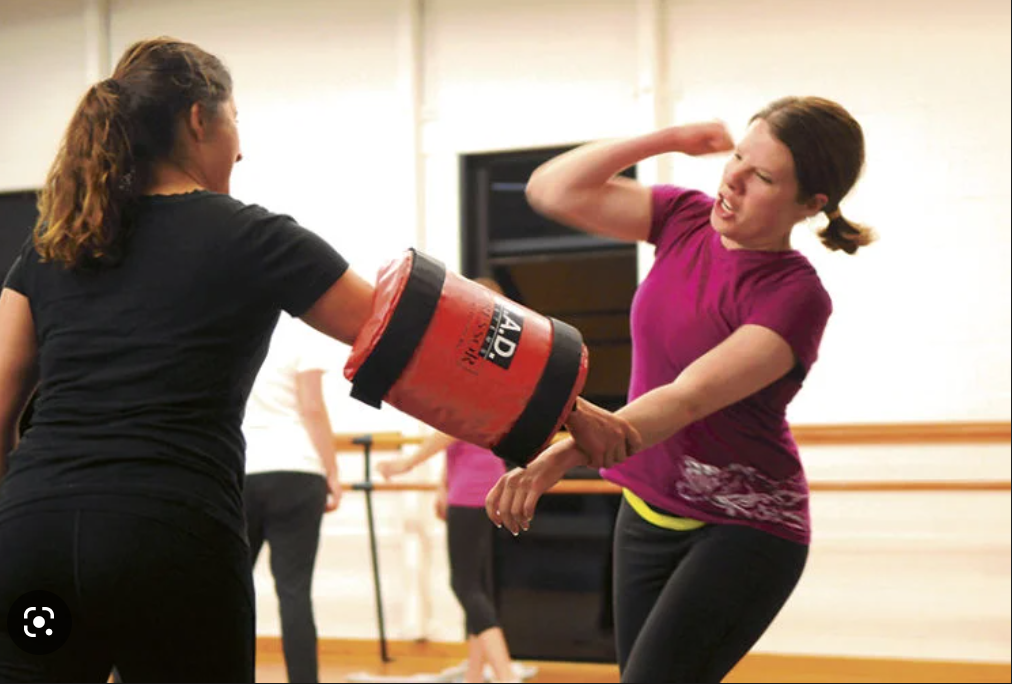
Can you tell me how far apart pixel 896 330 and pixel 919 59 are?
1083mm

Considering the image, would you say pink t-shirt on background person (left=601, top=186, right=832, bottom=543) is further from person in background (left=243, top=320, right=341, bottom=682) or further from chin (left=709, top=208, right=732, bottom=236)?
person in background (left=243, top=320, right=341, bottom=682)

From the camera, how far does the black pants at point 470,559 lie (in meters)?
4.17

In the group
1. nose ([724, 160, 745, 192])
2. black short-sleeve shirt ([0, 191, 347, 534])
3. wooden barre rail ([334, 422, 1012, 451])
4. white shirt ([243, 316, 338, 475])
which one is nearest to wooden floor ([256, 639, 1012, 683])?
wooden barre rail ([334, 422, 1012, 451])

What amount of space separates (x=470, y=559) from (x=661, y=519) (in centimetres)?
227

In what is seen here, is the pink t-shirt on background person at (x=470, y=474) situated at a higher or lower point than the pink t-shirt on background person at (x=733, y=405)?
lower

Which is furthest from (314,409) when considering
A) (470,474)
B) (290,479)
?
(470,474)

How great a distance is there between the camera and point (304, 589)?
3697 mm

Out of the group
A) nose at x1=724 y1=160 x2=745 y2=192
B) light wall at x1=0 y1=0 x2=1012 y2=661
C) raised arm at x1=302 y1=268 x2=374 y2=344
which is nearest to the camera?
raised arm at x1=302 y1=268 x2=374 y2=344

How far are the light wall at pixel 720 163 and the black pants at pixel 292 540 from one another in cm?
182

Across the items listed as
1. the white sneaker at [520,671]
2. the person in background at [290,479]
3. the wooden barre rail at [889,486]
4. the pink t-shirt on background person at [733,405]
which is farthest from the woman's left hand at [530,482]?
the white sneaker at [520,671]

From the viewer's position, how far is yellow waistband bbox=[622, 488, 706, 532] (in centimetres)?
200

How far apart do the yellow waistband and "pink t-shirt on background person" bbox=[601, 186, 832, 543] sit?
0.02 metres

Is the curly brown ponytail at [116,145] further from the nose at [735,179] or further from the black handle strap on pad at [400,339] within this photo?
the nose at [735,179]

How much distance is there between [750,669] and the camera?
16.3ft
